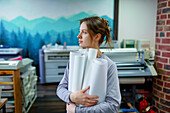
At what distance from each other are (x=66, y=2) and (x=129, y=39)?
Answer: 2156mm

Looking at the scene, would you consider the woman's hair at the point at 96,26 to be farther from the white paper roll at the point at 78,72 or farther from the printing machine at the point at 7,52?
the printing machine at the point at 7,52

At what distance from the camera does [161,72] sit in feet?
7.25

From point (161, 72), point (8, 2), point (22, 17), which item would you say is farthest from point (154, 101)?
point (8, 2)

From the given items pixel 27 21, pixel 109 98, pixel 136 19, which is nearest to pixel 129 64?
pixel 109 98

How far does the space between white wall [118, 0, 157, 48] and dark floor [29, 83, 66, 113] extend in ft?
8.64

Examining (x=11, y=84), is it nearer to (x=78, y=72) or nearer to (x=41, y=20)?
(x=78, y=72)

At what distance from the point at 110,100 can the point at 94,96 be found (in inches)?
4.3

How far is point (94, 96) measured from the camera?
824mm

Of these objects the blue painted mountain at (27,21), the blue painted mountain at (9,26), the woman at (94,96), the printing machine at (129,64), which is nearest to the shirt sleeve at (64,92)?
the woman at (94,96)

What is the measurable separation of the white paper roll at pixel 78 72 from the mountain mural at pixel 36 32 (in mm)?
4145

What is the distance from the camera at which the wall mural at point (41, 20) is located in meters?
4.79

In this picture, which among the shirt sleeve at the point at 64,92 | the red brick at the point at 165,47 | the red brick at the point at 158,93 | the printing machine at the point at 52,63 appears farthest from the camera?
the printing machine at the point at 52,63

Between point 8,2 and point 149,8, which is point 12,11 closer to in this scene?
point 8,2

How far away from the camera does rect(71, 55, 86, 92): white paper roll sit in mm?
817
